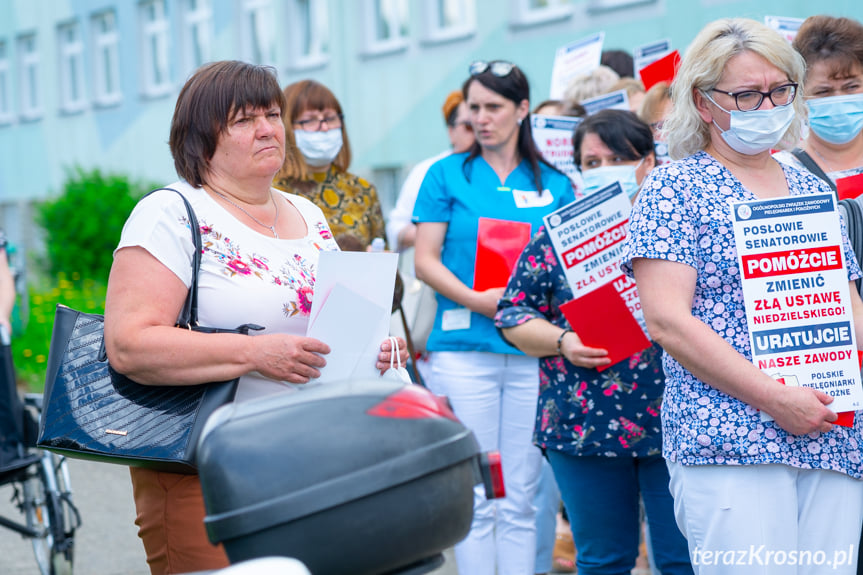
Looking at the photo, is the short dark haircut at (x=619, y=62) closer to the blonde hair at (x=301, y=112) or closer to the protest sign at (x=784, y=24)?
the protest sign at (x=784, y=24)

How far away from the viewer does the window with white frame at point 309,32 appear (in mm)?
19969

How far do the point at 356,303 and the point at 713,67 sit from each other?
1.14m

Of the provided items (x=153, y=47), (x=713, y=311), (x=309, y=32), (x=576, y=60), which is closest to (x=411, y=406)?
(x=713, y=311)

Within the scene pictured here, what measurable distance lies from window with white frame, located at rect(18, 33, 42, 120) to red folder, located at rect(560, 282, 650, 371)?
86.5ft

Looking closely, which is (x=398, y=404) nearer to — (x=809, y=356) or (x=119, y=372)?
(x=119, y=372)

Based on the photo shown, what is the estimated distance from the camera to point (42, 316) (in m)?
14.4

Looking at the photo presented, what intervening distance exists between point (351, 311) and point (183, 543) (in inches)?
28.5

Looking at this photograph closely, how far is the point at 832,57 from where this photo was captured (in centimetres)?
395

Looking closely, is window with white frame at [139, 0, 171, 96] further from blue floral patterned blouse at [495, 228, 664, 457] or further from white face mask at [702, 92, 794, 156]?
white face mask at [702, 92, 794, 156]

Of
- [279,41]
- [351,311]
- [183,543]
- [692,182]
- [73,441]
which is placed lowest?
[183,543]

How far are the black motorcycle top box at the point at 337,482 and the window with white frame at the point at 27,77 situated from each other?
27.9m

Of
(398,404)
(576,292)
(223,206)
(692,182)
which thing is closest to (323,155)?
(576,292)

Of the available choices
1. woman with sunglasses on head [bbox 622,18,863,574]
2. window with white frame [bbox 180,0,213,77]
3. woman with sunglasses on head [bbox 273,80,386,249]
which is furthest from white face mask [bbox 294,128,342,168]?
window with white frame [bbox 180,0,213,77]

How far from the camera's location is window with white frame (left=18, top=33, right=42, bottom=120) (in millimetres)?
28078
